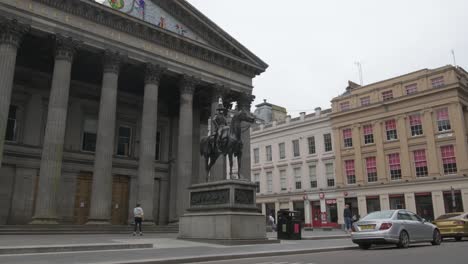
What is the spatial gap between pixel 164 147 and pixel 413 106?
1102 inches

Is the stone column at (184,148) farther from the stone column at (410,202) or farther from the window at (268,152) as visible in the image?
the window at (268,152)

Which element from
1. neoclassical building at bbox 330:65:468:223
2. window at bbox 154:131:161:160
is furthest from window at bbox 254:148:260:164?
window at bbox 154:131:161:160

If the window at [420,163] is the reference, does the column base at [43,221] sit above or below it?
below

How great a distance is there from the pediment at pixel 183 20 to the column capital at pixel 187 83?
292 cm

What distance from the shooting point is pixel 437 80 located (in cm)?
4250

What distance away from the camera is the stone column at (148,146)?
24.8 meters

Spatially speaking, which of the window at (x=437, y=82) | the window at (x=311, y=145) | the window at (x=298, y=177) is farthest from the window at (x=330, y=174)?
the window at (x=437, y=82)

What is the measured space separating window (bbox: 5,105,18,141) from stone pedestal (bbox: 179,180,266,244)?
53.7ft

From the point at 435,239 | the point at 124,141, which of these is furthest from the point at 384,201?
the point at 435,239

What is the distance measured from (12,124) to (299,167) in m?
35.5

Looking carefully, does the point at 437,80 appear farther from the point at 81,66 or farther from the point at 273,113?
the point at 81,66

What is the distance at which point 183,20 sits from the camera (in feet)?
98.4

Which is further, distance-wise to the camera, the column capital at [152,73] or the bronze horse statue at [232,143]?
the column capital at [152,73]

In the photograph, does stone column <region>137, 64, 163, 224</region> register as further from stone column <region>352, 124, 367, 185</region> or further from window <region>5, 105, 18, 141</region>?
stone column <region>352, 124, 367, 185</region>
